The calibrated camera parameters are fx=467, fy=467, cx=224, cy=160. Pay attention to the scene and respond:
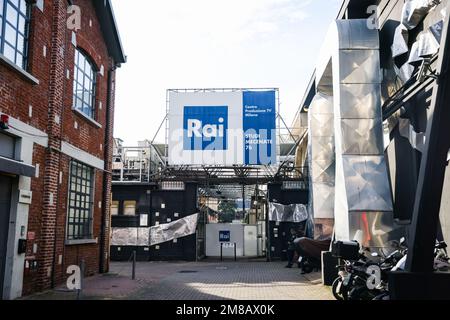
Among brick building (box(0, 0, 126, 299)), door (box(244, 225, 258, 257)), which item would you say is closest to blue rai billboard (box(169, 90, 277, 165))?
door (box(244, 225, 258, 257))

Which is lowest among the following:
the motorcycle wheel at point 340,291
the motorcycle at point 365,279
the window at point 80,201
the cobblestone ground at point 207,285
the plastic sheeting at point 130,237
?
the cobblestone ground at point 207,285

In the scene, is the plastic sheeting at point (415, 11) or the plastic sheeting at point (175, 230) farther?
the plastic sheeting at point (175, 230)

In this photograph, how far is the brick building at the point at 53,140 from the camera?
10023 millimetres

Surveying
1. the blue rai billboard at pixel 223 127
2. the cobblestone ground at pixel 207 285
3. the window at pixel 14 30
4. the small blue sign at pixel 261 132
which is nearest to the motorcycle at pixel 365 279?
the cobblestone ground at pixel 207 285

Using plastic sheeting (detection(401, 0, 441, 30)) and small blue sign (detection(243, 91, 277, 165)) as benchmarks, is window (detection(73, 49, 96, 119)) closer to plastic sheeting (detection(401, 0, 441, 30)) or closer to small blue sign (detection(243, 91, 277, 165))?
plastic sheeting (detection(401, 0, 441, 30))

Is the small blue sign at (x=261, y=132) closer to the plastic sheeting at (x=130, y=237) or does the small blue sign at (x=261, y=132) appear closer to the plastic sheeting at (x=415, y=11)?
the plastic sheeting at (x=130, y=237)

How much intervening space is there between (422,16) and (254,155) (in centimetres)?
1232

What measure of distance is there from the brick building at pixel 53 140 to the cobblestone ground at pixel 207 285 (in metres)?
1.08

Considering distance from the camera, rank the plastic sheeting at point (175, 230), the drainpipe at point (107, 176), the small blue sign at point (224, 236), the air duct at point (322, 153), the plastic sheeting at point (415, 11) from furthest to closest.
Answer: the small blue sign at point (224, 236) < the plastic sheeting at point (175, 230) < the air duct at point (322, 153) < the drainpipe at point (107, 176) < the plastic sheeting at point (415, 11)

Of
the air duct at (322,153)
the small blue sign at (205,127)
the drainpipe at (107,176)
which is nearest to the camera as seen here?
the drainpipe at (107,176)

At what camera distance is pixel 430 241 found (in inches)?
288

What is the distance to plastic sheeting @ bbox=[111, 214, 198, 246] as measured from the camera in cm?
2284

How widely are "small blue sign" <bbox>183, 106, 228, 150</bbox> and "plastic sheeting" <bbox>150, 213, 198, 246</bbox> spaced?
3.64 metres

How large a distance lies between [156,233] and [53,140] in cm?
1196
